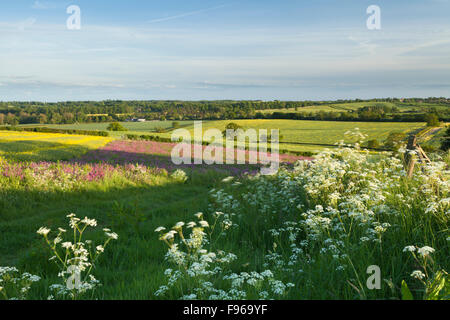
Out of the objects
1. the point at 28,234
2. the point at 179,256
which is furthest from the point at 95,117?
the point at 179,256

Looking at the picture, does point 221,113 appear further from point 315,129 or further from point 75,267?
point 75,267

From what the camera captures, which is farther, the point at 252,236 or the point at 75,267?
the point at 252,236

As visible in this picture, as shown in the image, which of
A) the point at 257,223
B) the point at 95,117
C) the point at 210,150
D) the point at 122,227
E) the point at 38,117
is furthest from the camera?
the point at 95,117

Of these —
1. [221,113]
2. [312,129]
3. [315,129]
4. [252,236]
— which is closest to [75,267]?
[252,236]

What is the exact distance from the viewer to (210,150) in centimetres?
2772

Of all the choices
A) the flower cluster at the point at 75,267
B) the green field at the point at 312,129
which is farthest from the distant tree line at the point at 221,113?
the flower cluster at the point at 75,267

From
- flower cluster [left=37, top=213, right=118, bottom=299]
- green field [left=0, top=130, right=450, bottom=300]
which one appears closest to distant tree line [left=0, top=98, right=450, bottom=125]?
green field [left=0, top=130, right=450, bottom=300]

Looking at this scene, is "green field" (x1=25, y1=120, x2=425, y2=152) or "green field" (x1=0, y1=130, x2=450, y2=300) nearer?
"green field" (x1=0, y1=130, x2=450, y2=300)

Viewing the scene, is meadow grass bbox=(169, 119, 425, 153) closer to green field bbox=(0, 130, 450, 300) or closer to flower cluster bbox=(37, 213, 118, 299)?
green field bbox=(0, 130, 450, 300)

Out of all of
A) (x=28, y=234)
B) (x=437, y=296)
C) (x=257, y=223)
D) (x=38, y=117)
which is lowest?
(x=28, y=234)

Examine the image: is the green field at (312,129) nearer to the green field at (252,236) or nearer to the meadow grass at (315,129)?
the meadow grass at (315,129)
